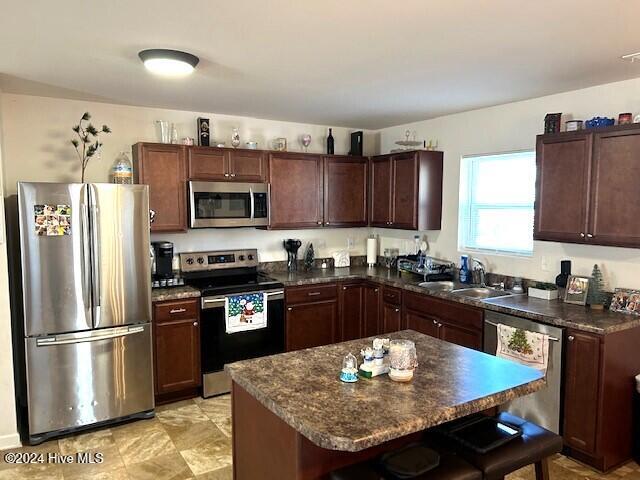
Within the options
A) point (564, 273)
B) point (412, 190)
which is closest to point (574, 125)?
point (564, 273)

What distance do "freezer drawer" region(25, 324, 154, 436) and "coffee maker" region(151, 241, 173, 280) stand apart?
2.03 ft

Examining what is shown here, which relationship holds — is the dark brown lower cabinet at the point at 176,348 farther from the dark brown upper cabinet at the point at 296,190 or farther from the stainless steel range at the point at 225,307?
the dark brown upper cabinet at the point at 296,190

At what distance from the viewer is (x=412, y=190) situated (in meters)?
4.58

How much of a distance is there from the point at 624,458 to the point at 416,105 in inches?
116

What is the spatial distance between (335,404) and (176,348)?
2399mm

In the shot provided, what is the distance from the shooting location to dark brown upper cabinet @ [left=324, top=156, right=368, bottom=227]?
4.89m

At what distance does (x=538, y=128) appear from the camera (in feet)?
12.3

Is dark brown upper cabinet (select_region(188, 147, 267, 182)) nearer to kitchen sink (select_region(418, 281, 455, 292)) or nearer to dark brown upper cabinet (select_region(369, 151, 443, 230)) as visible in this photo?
dark brown upper cabinet (select_region(369, 151, 443, 230))

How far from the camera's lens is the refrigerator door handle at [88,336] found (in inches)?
125

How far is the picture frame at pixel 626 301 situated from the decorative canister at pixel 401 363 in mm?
1938

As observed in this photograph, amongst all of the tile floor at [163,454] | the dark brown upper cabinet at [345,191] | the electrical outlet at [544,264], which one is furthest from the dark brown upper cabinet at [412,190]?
the tile floor at [163,454]

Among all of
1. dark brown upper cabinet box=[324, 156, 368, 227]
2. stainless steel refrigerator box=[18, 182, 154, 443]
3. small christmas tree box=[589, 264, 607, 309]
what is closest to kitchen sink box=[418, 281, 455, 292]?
small christmas tree box=[589, 264, 607, 309]

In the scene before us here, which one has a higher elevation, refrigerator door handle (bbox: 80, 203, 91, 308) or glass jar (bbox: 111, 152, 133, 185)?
glass jar (bbox: 111, 152, 133, 185)

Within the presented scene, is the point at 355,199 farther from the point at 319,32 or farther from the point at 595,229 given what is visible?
the point at 319,32
